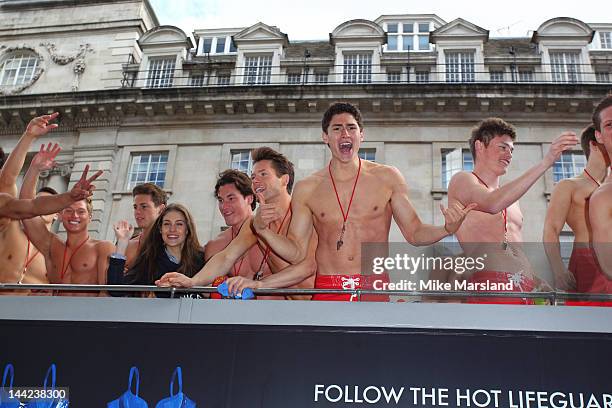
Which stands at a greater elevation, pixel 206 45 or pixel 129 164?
pixel 206 45

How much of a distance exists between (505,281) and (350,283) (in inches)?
53.1

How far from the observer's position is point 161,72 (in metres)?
20.6

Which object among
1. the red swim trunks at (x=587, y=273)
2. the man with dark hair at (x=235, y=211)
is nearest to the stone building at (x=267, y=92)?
the man with dark hair at (x=235, y=211)

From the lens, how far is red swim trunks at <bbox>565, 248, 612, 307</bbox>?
4186mm

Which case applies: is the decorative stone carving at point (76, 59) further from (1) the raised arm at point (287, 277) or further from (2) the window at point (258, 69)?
(1) the raised arm at point (287, 277)

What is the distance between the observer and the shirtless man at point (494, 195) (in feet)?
14.8

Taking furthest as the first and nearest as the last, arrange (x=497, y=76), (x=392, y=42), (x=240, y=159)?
(x=392, y=42) → (x=497, y=76) → (x=240, y=159)

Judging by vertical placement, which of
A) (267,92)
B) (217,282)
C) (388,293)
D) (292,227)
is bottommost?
(388,293)

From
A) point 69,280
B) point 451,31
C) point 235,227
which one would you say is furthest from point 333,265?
point 451,31

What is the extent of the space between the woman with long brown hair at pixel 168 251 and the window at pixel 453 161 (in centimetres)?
1194

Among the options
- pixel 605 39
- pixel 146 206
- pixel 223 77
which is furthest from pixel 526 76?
pixel 146 206

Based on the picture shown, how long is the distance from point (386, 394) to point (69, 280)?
13.9 feet

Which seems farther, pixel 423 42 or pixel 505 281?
pixel 423 42

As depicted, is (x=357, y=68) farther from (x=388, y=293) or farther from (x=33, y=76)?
(x=388, y=293)
